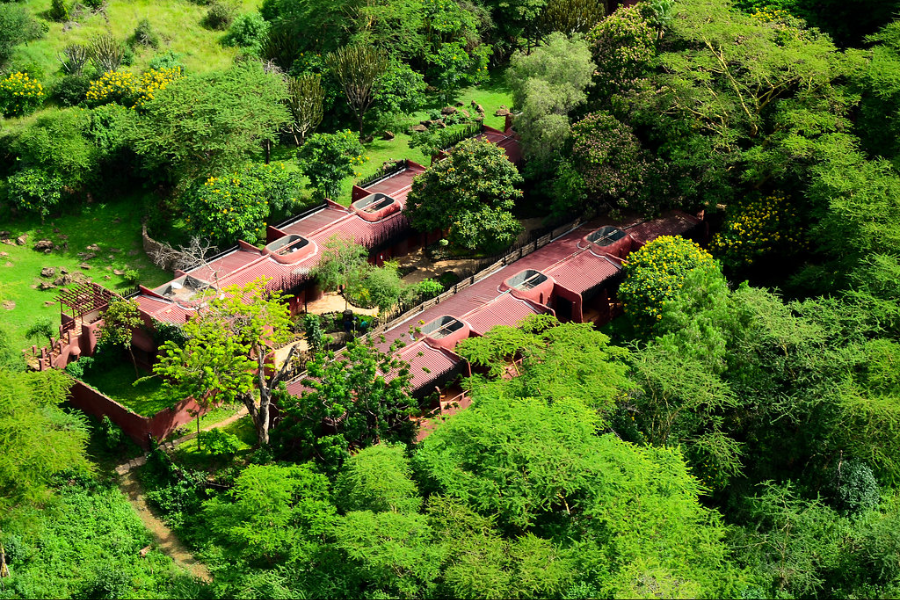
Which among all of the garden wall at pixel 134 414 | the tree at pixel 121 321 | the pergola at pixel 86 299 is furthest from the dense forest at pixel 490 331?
the pergola at pixel 86 299

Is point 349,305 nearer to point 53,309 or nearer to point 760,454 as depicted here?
point 53,309

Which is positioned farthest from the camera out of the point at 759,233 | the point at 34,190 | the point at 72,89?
the point at 72,89

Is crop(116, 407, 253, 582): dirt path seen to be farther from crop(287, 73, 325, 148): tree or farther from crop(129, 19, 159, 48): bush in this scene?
crop(129, 19, 159, 48): bush

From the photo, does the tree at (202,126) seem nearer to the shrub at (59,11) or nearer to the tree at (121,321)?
the tree at (121,321)

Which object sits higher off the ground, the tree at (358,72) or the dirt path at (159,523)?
the tree at (358,72)

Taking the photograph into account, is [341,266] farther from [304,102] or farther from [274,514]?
[274,514]

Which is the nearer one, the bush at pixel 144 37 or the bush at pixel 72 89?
the bush at pixel 72 89

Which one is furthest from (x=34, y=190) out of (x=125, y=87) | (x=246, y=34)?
(x=246, y=34)

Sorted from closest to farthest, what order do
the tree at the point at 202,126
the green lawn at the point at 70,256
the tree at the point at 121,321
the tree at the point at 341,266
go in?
the tree at the point at 121,321 → the tree at the point at 341,266 → the green lawn at the point at 70,256 → the tree at the point at 202,126
